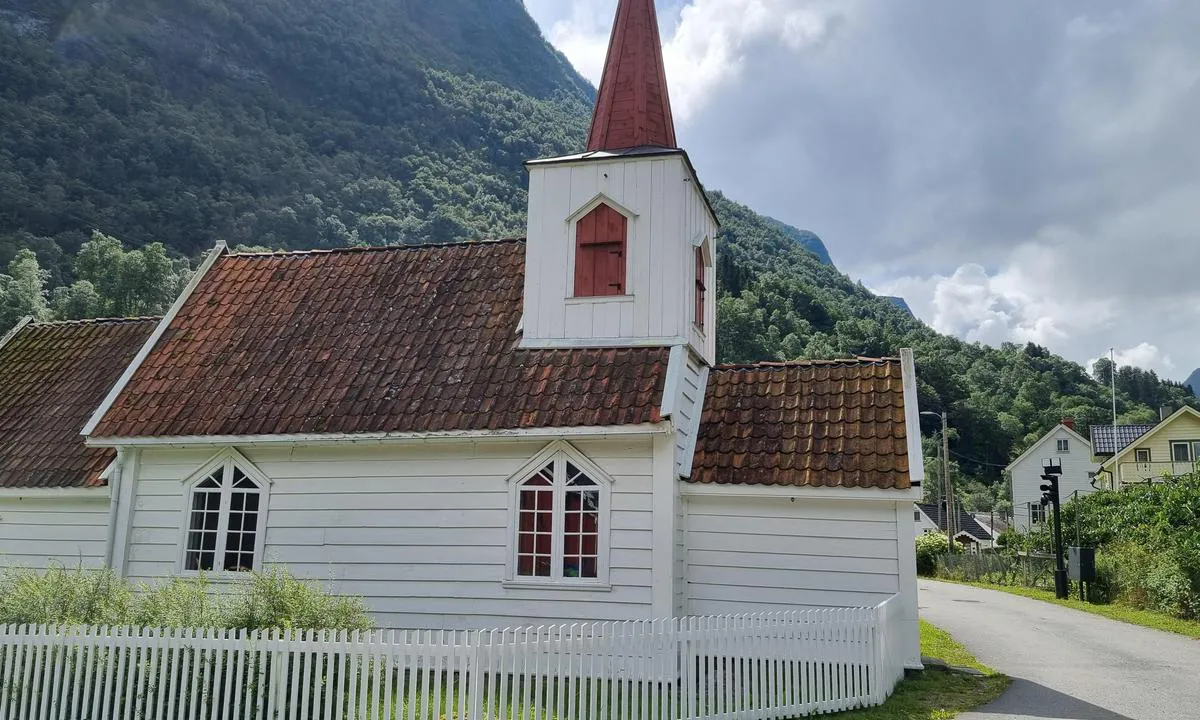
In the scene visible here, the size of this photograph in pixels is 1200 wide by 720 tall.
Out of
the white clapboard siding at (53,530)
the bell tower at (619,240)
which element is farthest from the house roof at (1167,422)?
the white clapboard siding at (53,530)

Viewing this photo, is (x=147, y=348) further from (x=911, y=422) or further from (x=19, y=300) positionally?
(x=19, y=300)

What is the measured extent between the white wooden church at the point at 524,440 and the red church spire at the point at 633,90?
5 centimetres

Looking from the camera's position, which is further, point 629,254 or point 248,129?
point 248,129

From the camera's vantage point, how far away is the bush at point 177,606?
31.2 feet

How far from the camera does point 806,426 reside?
13172 millimetres

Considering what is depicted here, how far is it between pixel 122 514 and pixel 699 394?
30.5ft

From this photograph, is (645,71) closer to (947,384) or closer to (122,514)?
(122,514)

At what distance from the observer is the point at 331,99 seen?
126562mm

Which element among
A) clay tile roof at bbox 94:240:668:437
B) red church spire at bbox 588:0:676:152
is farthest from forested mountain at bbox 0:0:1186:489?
red church spire at bbox 588:0:676:152

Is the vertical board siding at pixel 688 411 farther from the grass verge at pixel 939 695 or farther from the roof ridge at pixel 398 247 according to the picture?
the roof ridge at pixel 398 247

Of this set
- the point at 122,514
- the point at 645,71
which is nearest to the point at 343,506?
the point at 122,514

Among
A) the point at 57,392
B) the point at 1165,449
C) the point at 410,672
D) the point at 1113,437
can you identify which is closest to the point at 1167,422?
the point at 1165,449

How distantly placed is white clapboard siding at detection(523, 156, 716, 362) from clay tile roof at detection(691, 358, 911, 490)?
1.23 metres

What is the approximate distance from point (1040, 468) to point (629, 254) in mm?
61326
